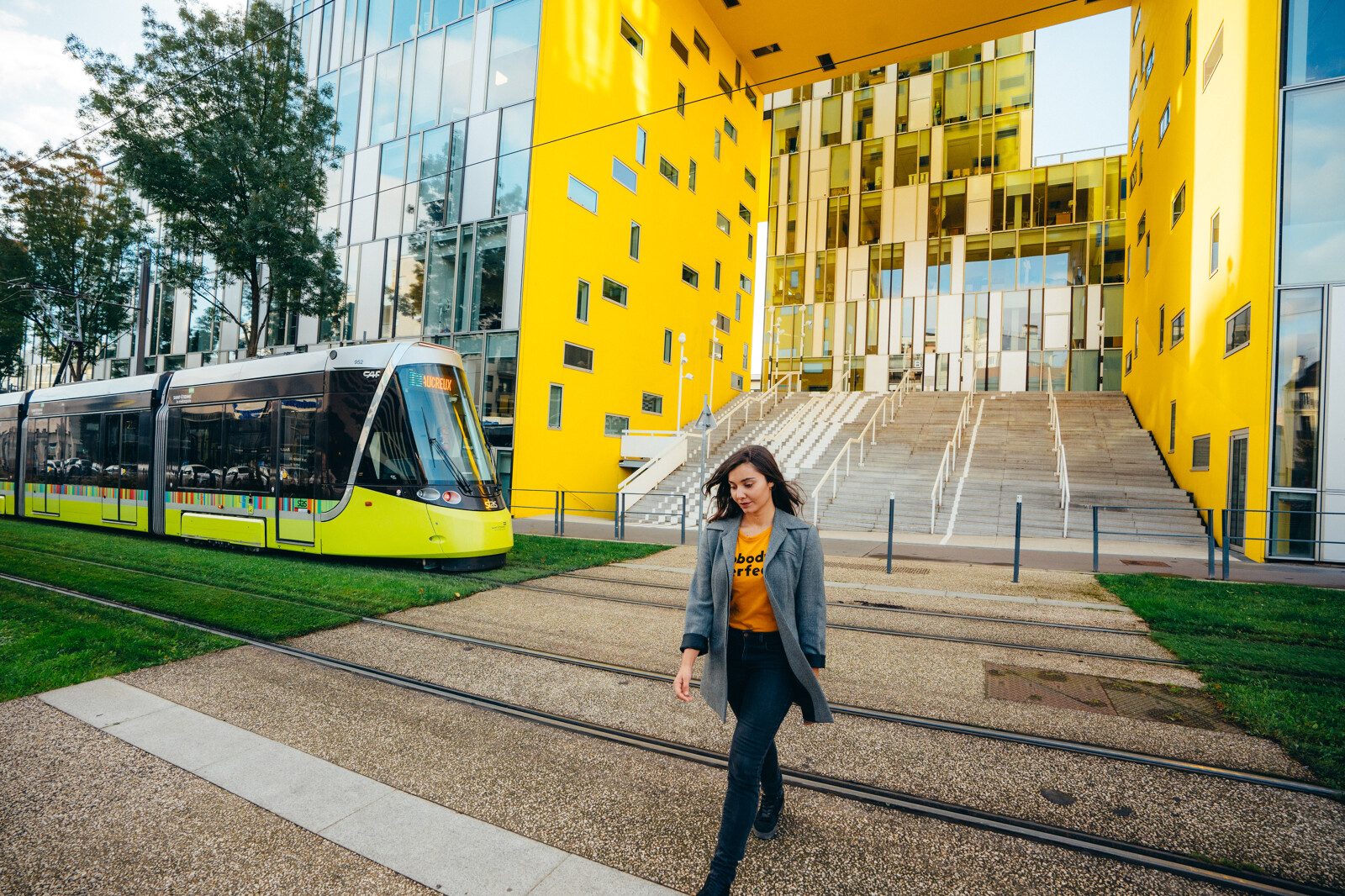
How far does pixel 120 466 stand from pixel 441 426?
26.8ft

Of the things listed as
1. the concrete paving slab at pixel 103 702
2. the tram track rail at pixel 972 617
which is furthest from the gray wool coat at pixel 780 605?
the tram track rail at pixel 972 617

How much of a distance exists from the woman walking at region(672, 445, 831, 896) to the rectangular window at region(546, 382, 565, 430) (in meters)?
17.9

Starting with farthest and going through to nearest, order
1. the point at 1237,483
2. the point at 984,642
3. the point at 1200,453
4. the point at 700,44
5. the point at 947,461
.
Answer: the point at 700,44, the point at 947,461, the point at 1200,453, the point at 1237,483, the point at 984,642

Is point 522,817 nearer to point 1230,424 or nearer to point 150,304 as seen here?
point 1230,424

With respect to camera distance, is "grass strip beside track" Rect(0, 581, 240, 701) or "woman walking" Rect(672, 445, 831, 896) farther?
"grass strip beside track" Rect(0, 581, 240, 701)

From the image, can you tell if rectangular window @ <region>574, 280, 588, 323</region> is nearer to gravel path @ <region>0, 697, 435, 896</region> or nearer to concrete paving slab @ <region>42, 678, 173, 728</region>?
concrete paving slab @ <region>42, 678, 173, 728</region>

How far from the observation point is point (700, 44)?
28172 mm

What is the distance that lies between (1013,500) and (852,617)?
1158 cm

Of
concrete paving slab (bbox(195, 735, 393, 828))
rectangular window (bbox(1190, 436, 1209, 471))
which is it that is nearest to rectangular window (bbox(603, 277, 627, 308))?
rectangular window (bbox(1190, 436, 1209, 471))

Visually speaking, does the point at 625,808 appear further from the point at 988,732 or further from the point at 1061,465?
the point at 1061,465

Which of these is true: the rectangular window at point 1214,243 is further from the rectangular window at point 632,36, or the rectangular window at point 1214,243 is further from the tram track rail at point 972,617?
the rectangular window at point 632,36

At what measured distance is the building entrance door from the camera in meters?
13.5

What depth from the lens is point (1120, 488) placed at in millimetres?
17359

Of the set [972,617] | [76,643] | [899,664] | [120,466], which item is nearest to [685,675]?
[899,664]
